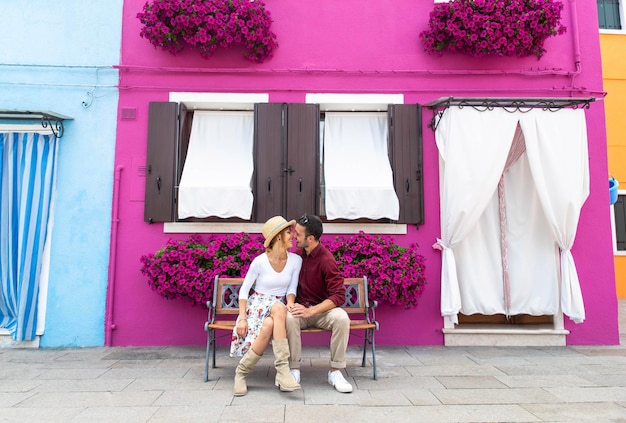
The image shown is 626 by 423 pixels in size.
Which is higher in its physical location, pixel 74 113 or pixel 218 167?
pixel 74 113

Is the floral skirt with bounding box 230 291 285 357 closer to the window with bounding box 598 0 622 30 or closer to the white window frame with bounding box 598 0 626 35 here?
the white window frame with bounding box 598 0 626 35

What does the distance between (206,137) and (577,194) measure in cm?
487

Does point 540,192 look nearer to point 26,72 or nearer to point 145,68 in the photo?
point 145,68

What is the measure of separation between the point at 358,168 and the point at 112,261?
11.2ft

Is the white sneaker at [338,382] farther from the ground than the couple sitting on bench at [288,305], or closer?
closer

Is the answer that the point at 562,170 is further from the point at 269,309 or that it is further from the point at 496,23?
the point at 269,309

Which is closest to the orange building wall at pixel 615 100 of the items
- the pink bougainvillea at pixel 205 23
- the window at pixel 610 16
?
the window at pixel 610 16

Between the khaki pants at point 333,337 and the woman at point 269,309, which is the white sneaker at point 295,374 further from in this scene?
the woman at point 269,309

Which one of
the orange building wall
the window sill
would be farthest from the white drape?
the orange building wall

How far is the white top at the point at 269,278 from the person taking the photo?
12.8ft

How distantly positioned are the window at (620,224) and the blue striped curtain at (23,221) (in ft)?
41.0

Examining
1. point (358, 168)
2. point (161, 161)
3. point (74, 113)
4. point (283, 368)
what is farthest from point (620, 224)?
point (74, 113)

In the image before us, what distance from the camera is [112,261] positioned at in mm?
5406

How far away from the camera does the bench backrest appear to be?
438cm
